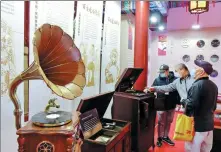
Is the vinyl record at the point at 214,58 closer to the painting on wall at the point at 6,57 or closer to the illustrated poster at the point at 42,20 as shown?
the illustrated poster at the point at 42,20

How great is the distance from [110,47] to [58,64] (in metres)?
2.05

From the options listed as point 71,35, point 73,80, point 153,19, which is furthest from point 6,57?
point 153,19

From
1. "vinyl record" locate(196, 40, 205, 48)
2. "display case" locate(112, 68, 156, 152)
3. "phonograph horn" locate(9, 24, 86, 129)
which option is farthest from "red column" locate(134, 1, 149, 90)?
"vinyl record" locate(196, 40, 205, 48)

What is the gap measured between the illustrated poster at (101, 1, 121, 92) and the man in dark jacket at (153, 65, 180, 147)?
0.85 m

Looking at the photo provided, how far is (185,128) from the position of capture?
2.53 metres

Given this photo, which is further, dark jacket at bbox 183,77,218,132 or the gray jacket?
the gray jacket

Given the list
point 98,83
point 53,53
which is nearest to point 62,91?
point 53,53

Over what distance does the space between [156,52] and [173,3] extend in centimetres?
162

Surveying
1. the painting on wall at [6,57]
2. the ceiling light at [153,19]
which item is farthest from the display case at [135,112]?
the ceiling light at [153,19]

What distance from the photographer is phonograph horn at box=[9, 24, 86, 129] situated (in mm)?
1266

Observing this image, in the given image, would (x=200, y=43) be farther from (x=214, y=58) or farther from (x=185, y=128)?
(x=185, y=128)

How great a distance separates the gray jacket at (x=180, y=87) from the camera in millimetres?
3160

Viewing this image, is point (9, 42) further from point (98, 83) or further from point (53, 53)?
point (98, 83)

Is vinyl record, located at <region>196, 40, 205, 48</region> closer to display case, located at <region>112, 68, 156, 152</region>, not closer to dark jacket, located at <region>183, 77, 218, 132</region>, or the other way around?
display case, located at <region>112, 68, 156, 152</region>
